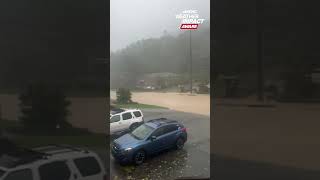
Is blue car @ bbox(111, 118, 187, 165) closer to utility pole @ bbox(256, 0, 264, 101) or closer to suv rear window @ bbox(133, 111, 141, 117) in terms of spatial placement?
suv rear window @ bbox(133, 111, 141, 117)

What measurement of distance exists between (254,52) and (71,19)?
1.85 metres

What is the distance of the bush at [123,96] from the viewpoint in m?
4.10

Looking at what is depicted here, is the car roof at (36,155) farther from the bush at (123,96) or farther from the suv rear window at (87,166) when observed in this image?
the bush at (123,96)

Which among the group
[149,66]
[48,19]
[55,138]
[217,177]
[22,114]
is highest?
[48,19]

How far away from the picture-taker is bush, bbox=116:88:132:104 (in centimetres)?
410

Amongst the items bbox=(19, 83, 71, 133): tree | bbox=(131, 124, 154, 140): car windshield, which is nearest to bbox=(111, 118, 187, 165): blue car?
bbox=(131, 124, 154, 140): car windshield

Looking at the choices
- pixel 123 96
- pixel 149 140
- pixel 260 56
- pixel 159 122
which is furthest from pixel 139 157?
pixel 260 56

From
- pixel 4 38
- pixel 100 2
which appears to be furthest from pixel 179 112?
pixel 4 38

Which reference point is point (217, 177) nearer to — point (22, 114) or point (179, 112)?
point (179, 112)

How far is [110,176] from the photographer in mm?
3842

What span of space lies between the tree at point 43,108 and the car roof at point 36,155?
0.18m

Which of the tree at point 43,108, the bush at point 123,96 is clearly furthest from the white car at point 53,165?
the bush at point 123,96

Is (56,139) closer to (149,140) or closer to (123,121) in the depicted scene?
(123,121)

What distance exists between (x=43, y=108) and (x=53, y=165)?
55 centimetres
